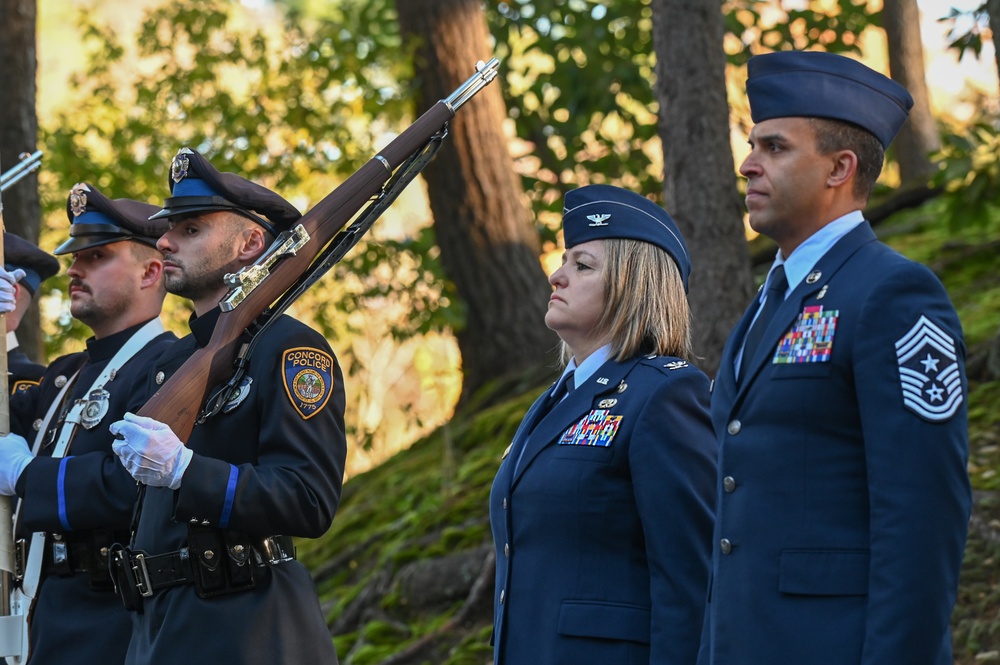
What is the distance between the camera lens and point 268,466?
147 inches

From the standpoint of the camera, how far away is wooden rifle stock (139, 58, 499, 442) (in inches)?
146

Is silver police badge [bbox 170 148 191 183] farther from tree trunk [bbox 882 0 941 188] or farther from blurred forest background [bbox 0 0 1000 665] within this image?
tree trunk [bbox 882 0 941 188]

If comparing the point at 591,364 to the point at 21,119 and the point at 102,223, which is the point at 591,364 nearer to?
the point at 102,223

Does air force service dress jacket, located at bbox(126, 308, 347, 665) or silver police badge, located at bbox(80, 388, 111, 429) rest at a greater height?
silver police badge, located at bbox(80, 388, 111, 429)

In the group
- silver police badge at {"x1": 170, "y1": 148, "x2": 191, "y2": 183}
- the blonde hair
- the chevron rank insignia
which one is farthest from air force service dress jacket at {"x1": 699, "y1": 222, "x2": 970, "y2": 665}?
silver police badge at {"x1": 170, "y1": 148, "x2": 191, "y2": 183}

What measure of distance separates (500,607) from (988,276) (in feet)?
18.5

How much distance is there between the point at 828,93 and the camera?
2.93 metres

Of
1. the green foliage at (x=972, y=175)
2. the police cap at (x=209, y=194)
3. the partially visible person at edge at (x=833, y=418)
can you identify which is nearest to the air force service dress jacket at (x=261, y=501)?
the police cap at (x=209, y=194)

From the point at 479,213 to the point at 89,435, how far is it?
5.34 meters

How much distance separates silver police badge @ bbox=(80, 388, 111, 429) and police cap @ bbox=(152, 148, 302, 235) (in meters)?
0.77

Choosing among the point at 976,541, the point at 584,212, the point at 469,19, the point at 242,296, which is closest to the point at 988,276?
the point at 976,541

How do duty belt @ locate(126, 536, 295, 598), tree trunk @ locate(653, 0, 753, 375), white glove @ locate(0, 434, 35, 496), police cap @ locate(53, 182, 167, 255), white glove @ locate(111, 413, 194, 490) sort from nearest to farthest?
white glove @ locate(111, 413, 194, 490)
duty belt @ locate(126, 536, 295, 598)
white glove @ locate(0, 434, 35, 496)
police cap @ locate(53, 182, 167, 255)
tree trunk @ locate(653, 0, 753, 375)

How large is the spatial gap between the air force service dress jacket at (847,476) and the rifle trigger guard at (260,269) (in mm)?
1515

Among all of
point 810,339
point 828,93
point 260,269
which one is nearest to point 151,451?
point 260,269
